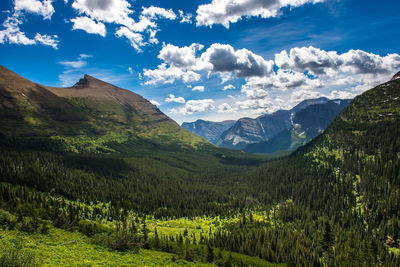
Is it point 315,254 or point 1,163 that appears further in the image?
point 1,163

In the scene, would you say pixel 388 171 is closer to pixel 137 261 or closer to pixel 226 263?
pixel 226 263

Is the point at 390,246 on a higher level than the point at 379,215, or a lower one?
lower

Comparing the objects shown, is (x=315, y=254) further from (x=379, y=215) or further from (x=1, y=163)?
(x=1, y=163)

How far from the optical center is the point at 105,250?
200 feet

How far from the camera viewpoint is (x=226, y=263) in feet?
308

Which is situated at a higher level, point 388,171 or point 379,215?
point 388,171

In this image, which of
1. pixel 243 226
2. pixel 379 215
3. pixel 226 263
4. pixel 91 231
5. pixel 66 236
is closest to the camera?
pixel 66 236

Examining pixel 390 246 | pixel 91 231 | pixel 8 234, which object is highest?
pixel 8 234

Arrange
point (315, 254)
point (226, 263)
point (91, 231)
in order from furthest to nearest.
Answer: point (315, 254) → point (226, 263) → point (91, 231)

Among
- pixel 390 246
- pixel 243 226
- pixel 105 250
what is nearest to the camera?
pixel 105 250

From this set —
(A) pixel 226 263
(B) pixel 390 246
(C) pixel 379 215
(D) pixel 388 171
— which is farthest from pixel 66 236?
(D) pixel 388 171

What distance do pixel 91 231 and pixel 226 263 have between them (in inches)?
2443

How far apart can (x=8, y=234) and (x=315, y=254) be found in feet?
502

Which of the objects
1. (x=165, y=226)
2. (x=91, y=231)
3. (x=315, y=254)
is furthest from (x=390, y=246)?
(x=91, y=231)
